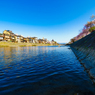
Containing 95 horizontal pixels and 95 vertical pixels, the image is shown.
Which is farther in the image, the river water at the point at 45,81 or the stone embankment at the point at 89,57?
the stone embankment at the point at 89,57

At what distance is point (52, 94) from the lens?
3.57 m

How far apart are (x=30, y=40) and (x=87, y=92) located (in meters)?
136

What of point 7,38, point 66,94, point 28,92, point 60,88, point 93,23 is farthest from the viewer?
point 7,38

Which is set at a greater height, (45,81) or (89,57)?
(89,57)

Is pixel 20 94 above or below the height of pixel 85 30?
below

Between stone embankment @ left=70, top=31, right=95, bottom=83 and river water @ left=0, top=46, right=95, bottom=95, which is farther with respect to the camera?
stone embankment @ left=70, top=31, right=95, bottom=83

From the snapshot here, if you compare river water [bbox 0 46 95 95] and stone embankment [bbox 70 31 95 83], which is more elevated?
stone embankment [bbox 70 31 95 83]

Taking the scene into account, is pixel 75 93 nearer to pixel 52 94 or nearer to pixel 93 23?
pixel 52 94

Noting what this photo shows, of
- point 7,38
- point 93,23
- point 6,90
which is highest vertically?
point 93,23

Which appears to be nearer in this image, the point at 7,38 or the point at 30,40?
the point at 7,38

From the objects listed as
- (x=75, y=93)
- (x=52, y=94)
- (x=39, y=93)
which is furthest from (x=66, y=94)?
(x=39, y=93)

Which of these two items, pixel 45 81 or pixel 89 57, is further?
pixel 89 57

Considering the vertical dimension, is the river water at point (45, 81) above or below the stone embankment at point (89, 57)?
below

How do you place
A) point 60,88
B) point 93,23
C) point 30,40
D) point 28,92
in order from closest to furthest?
point 28,92, point 60,88, point 93,23, point 30,40
